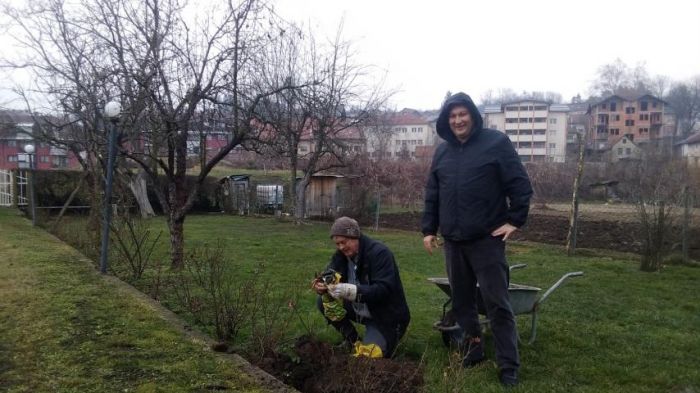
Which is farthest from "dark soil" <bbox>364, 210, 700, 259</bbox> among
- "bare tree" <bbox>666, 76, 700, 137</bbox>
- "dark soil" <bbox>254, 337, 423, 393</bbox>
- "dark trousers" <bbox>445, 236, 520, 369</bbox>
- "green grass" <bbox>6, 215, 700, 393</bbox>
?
"bare tree" <bbox>666, 76, 700, 137</bbox>

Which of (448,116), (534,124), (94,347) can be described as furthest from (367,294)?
(534,124)

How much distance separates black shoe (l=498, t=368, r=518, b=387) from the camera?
10.7 feet

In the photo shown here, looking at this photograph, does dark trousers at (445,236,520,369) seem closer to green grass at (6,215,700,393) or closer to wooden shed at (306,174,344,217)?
green grass at (6,215,700,393)

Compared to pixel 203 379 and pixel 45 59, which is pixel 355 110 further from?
pixel 203 379

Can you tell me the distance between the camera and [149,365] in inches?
128

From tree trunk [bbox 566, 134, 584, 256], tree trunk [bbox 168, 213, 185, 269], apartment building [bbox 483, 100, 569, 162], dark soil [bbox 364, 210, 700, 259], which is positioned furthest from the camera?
apartment building [bbox 483, 100, 569, 162]

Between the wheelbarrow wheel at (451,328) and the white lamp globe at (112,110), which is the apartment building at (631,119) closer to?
the white lamp globe at (112,110)

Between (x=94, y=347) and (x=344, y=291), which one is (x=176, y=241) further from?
(x=344, y=291)

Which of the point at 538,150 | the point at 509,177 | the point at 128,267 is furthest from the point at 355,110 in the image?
the point at 538,150

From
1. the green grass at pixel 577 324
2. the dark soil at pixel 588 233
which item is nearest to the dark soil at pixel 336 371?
the green grass at pixel 577 324

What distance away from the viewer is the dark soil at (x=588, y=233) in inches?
484

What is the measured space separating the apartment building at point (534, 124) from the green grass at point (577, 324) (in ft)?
196

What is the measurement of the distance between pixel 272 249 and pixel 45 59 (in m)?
7.72

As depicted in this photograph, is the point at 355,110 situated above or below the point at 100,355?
above
